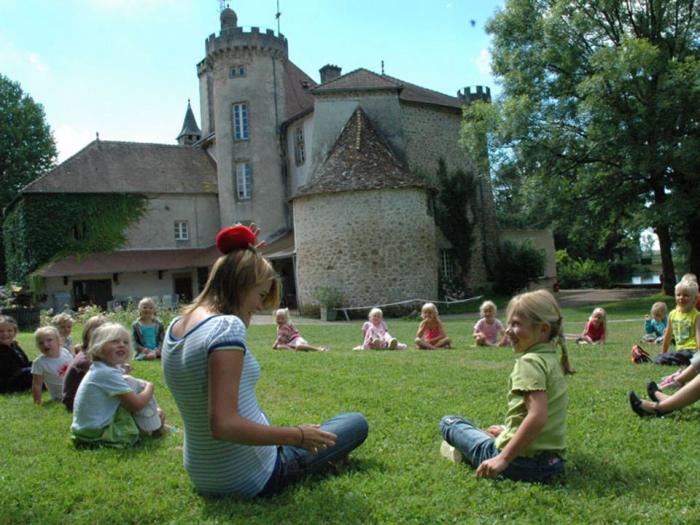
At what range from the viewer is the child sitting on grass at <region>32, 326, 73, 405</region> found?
6562mm

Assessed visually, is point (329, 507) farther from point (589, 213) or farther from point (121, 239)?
point (121, 239)

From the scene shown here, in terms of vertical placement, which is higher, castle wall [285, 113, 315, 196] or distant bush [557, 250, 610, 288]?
castle wall [285, 113, 315, 196]

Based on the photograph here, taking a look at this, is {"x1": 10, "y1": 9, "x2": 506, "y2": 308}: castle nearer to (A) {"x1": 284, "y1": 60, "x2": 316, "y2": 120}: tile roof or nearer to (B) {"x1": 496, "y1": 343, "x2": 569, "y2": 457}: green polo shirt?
(A) {"x1": 284, "y1": 60, "x2": 316, "y2": 120}: tile roof

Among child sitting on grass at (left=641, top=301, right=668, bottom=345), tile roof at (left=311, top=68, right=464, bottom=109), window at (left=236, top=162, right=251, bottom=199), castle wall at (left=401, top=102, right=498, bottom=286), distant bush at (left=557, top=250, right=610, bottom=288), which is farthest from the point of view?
distant bush at (left=557, top=250, right=610, bottom=288)

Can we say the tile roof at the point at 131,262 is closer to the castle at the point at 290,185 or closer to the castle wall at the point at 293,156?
the castle at the point at 290,185

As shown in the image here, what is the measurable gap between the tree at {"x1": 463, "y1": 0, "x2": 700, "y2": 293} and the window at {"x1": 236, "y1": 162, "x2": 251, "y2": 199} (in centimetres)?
1248

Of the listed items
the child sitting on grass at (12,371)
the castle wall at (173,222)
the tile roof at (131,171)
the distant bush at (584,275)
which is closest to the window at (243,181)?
the tile roof at (131,171)

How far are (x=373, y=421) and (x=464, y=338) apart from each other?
8.48 metres

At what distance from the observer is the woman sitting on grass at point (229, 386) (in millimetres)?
2764

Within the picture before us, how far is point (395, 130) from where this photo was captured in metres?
26.2

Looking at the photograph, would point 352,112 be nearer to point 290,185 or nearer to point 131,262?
point 290,185

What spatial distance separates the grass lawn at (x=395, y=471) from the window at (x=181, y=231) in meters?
26.2

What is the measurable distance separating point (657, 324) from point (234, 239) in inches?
387

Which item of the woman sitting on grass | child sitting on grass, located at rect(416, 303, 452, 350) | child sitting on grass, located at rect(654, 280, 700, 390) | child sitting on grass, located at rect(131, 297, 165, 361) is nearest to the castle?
child sitting on grass, located at rect(416, 303, 452, 350)
